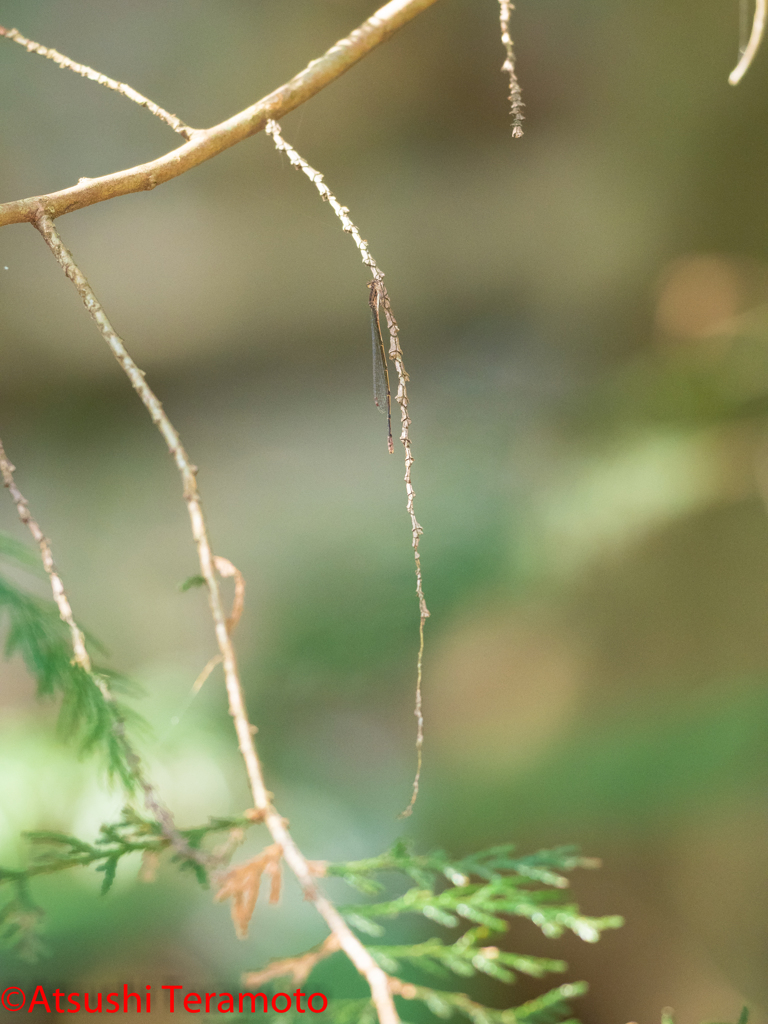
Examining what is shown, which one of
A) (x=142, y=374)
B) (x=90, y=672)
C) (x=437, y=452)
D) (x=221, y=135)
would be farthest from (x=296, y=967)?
(x=437, y=452)

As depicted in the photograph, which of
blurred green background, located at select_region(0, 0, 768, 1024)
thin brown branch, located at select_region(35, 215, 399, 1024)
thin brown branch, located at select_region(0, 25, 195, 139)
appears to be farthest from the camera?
blurred green background, located at select_region(0, 0, 768, 1024)

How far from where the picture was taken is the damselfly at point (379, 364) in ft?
1.25

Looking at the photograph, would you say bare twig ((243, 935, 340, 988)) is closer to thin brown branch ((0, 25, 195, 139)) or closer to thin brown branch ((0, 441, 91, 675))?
thin brown branch ((0, 441, 91, 675))

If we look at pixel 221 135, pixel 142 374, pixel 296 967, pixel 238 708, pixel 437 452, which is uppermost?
pixel 437 452

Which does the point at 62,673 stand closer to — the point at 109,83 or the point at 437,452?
the point at 109,83

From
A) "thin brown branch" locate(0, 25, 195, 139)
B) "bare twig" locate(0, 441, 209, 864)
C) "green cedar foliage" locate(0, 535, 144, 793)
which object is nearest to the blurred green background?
"green cedar foliage" locate(0, 535, 144, 793)

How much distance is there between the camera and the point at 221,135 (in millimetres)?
445

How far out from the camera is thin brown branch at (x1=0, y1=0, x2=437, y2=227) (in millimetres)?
429

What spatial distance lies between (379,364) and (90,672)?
0.79 ft

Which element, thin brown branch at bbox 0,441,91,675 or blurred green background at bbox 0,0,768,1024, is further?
blurred green background at bbox 0,0,768,1024

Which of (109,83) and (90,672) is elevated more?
(109,83)

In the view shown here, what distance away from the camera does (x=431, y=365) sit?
2.04 meters

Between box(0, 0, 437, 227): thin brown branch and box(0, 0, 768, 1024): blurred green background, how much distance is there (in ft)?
3.58

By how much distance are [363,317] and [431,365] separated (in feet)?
Result: 0.75
